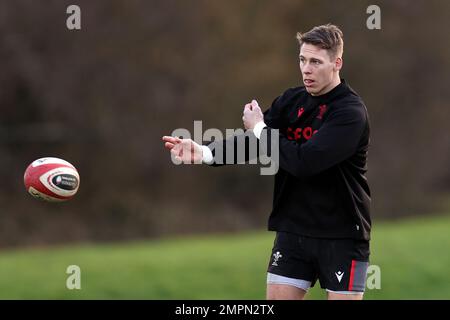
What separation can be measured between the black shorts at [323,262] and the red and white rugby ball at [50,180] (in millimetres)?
1641

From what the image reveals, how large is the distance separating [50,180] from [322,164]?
206 cm

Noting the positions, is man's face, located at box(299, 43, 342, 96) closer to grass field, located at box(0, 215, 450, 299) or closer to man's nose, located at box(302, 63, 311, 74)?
man's nose, located at box(302, 63, 311, 74)

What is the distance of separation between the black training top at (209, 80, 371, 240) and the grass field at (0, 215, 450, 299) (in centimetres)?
576

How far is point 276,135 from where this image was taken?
5734 millimetres

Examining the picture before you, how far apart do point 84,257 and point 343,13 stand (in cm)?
1310

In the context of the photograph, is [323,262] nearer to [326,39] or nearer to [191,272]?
[326,39]

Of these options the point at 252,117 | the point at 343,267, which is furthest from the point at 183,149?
the point at 343,267

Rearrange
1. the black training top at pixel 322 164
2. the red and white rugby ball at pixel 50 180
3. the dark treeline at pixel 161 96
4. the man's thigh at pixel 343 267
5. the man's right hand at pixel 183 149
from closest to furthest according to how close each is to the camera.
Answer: the black training top at pixel 322 164, the man's thigh at pixel 343 267, the man's right hand at pixel 183 149, the red and white rugby ball at pixel 50 180, the dark treeline at pixel 161 96

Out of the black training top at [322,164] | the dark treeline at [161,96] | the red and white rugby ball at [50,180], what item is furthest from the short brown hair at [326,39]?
the dark treeline at [161,96]

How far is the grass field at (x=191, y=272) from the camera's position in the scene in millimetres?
11633

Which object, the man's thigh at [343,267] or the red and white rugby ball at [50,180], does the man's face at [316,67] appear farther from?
the red and white rugby ball at [50,180]

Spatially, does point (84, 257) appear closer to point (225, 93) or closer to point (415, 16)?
point (225, 93)

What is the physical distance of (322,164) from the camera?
5.53 m

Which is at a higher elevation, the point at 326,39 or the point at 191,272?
the point at 326,39
